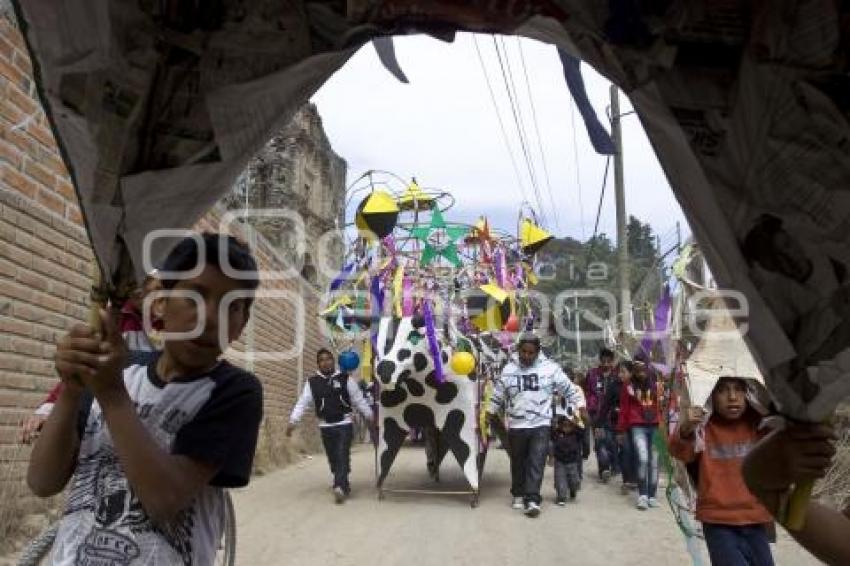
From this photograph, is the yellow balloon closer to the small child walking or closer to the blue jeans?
the small child walking

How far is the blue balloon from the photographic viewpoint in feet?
31.8

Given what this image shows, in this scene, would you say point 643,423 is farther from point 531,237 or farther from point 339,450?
point 339,450

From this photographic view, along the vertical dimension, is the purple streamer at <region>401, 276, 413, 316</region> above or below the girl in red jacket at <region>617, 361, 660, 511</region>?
above

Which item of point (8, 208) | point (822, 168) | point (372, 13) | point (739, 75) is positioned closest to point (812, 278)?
point (822, 168)

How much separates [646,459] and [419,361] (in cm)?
289

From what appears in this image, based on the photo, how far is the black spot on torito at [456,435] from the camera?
8898 mm

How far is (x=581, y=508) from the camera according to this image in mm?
9109

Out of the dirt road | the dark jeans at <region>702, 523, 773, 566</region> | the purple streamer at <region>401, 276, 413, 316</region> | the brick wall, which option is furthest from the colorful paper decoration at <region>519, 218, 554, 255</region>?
the dark jeans at <region>702, 523, 773, 566</region>

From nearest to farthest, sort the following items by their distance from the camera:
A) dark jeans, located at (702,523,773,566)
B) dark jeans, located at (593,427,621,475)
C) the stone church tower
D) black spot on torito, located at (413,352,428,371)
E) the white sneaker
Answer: dark jeans, located at (702,523,773,566) → the white sneaker → black spot on torito, located at (413,352,428,371) → dark jeans, located at (593,427,621,475) → the stone church tower

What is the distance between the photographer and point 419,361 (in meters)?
8.86

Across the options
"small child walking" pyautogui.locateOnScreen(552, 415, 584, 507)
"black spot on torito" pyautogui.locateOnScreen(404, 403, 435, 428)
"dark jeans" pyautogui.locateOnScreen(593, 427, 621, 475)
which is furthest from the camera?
"dark jeans" pyautogui.locateOnScreen(593, 427, 621, 475)

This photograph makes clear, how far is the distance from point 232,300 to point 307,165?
1045 inches

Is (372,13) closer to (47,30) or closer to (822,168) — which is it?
(47,30)

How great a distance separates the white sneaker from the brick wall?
15.8 feet
